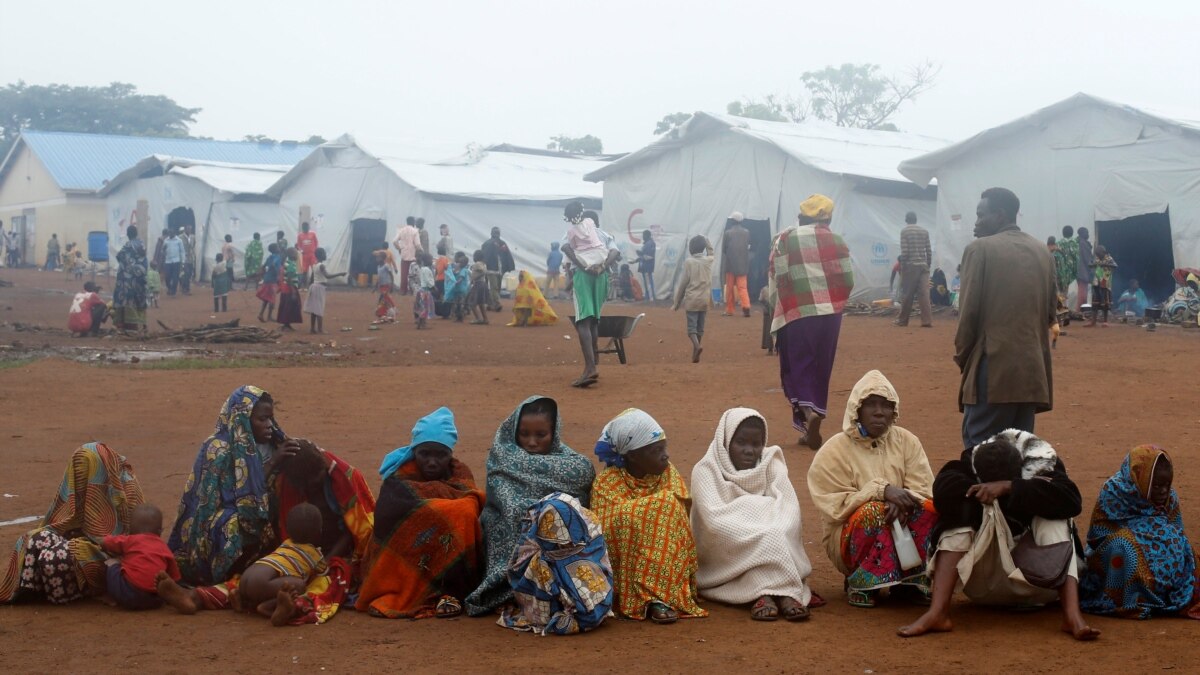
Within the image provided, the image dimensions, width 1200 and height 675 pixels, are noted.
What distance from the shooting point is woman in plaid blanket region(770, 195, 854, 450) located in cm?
780

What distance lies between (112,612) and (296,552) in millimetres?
744

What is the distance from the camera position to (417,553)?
189 inches

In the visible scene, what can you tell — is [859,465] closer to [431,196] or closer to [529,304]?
[529,304]

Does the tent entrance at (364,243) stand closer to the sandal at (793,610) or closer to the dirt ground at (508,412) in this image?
the dirt ground at (508,412)

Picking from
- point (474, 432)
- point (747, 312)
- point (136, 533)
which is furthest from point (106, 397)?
point (747, 312)

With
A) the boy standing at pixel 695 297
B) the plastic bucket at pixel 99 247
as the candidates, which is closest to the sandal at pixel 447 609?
the boy standing at pixel 695 297

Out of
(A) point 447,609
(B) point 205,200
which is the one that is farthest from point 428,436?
(B) point 205,200

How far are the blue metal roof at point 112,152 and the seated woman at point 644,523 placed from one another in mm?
45024

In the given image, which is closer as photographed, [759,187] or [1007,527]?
[1007,527]

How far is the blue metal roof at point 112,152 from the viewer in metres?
47.0

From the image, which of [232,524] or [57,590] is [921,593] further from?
[57,590]

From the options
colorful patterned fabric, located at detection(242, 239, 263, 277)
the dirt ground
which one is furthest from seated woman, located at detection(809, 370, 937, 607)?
colorful patterned fabric, located at detection(242, 239, 263, 277)

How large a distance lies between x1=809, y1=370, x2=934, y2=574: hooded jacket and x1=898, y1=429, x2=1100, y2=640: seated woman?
43 cm

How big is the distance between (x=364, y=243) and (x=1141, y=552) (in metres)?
28.9
